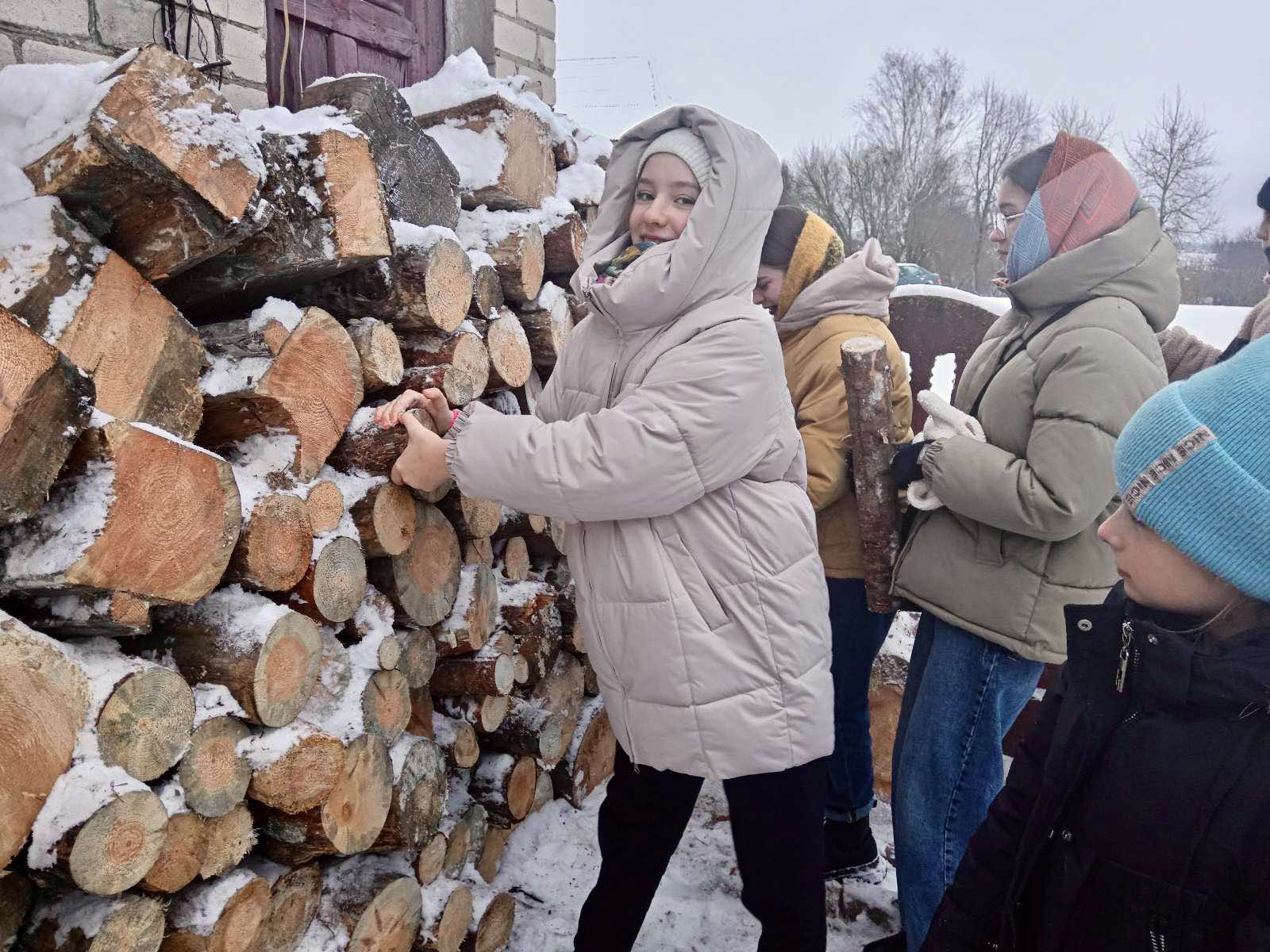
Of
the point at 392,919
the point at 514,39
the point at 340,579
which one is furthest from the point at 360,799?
the point at 514,39

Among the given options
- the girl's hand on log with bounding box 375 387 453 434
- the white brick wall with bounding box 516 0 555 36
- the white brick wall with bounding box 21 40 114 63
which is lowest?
the girl's hand on log with bounding box 375 387 453 434

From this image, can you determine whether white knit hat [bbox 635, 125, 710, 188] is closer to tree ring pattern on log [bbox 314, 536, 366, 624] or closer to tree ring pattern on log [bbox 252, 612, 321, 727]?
tree ring pattern on log [bbox 314, 536, 366, 624]

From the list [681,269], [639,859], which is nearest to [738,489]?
[681,269]

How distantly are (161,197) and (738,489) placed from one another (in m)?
1.15

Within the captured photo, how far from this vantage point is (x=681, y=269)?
1581 mm

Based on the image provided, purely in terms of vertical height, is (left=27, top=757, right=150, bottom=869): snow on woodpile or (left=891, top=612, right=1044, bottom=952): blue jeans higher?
(left=27, top=757, right=150, bottom=869): snow on woodpile

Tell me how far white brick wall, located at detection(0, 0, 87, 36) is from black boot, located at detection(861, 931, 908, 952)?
3381 millimetres

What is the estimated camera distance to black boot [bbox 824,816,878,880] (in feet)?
8.82

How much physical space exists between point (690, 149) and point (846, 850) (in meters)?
2.17

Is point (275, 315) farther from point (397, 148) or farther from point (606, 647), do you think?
point (606, 647)

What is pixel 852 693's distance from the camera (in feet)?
8.55

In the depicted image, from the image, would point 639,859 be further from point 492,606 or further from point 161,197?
point 161,197

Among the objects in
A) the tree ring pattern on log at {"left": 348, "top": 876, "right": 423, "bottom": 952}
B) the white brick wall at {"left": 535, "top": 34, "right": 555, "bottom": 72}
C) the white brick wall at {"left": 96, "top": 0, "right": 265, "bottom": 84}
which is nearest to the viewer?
the tree ring pattern on log at {"left": 348, "top": 876, "right": 423, "bottom": 952}

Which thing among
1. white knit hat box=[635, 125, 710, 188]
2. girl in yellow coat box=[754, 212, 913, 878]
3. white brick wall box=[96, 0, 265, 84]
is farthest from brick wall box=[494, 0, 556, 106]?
white knit hat box=[635, 125, 710, 188]
